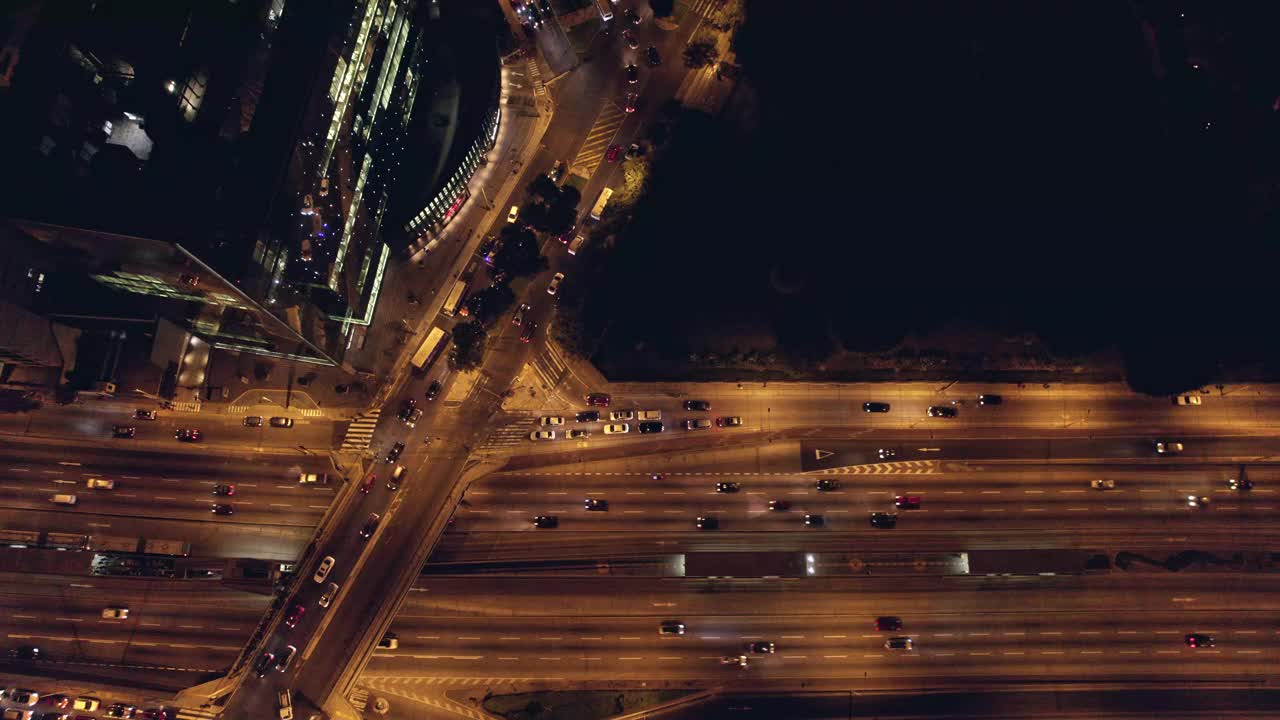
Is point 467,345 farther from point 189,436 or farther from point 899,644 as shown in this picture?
point 899,644

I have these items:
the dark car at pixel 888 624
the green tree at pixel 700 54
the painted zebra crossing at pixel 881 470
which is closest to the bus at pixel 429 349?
the green tree at pixel 700 54

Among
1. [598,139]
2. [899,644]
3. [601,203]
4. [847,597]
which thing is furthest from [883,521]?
[598,139]

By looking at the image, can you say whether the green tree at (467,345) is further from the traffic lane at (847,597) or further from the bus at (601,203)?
the traffic lane at (847,597)

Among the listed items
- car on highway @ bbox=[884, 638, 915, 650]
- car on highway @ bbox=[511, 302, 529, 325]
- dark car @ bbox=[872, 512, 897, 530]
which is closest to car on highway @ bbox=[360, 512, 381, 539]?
car on highway @ bbox=[511, 302, 529, 325]

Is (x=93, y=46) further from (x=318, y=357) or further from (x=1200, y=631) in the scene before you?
(x=1200, y=631)

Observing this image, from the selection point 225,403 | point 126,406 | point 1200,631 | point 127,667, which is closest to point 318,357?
point 225,403

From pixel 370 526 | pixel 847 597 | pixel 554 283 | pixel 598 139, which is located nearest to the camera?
pixel 847 597
